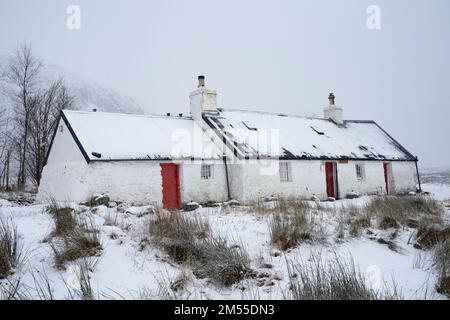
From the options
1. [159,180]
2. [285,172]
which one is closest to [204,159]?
[159,180]

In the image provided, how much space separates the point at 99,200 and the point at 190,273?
30.0ft

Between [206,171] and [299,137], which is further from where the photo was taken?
[299,137]

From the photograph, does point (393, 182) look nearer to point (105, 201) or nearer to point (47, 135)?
point (105, 201)

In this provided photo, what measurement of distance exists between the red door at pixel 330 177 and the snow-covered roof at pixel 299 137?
63 centimetres

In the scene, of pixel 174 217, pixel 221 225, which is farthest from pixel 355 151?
pixel 174 217

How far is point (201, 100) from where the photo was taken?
19.8 meters

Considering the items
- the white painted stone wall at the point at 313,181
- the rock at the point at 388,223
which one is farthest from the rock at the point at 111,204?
the rock at the point at 388,223

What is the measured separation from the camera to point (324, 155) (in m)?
19.6

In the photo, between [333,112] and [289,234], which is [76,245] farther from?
[333,112]

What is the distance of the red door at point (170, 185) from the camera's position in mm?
16047

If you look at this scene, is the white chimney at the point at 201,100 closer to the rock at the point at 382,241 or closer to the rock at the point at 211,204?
the rock at the point at 211,204

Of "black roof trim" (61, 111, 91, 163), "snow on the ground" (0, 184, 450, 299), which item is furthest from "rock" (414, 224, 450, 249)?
"black roof trim" (61, 111, 91, 163)
